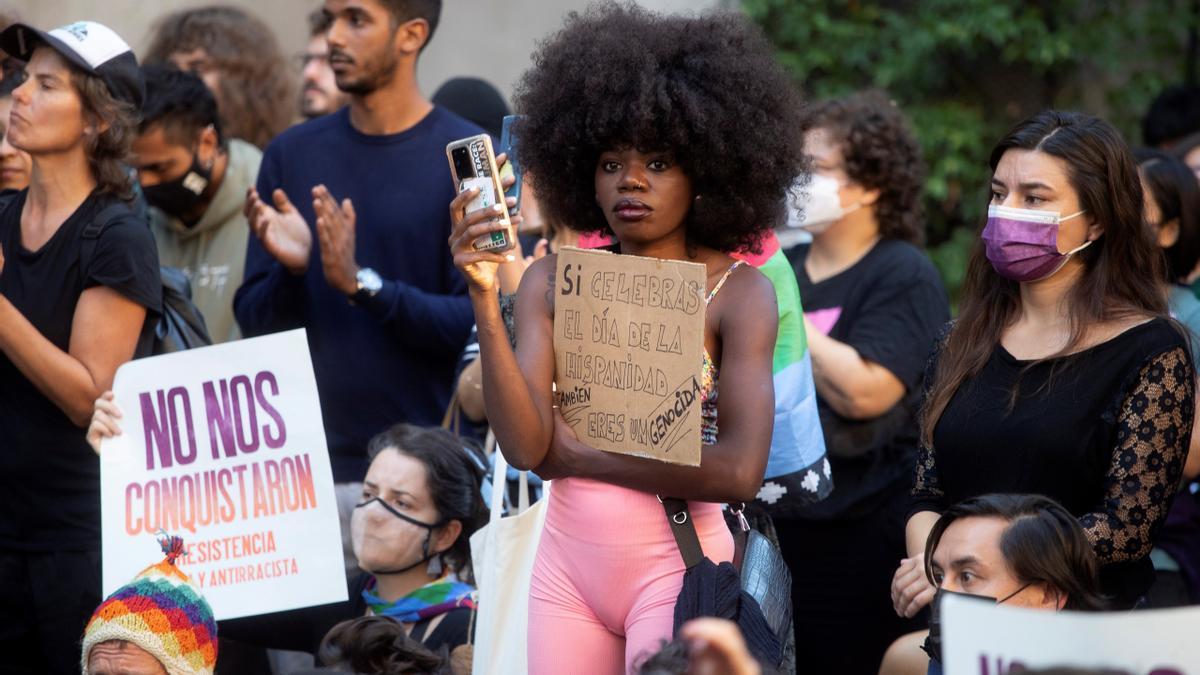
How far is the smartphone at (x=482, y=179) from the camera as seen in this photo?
3.40 metres

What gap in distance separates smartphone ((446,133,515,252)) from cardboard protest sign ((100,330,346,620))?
1.40 m

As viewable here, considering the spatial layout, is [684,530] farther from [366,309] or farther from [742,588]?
[366,309]

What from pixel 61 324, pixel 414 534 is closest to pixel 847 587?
pixel 414 534

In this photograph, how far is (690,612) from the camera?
3318 mm

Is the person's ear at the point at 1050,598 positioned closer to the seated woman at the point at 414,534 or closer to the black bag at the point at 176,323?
the seated woman at the point at 414,534

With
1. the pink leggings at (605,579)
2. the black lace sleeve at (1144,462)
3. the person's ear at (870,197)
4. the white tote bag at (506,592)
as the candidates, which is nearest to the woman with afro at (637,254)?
the pink leggings at (605,579)

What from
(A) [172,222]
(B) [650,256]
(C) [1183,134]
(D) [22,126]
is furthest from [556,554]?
(C) [1183,134]

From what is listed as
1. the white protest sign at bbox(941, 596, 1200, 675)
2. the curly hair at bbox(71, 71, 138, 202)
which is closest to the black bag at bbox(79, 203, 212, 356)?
the curly hair at bbox(71, 71, 138, 202)

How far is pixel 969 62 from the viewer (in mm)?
9328

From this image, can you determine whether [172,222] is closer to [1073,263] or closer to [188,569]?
[188,569]

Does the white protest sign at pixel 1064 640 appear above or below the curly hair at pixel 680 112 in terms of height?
below

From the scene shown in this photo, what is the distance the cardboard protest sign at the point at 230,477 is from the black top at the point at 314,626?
0.32 meters

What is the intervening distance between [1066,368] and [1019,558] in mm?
566

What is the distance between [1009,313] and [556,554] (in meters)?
1.40
